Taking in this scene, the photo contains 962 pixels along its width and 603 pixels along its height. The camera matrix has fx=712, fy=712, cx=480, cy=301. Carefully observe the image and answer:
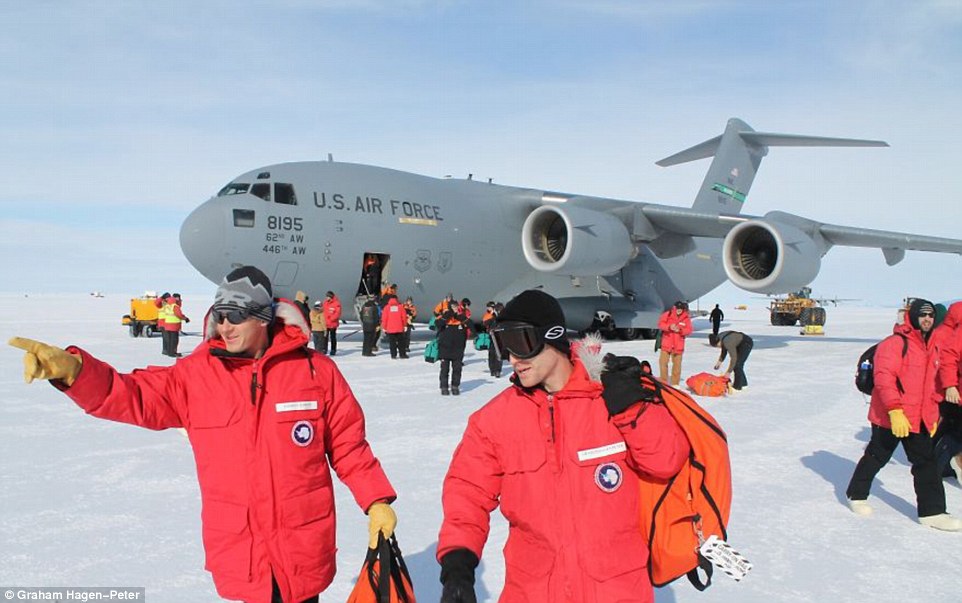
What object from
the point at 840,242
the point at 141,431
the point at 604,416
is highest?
the point at 840,242

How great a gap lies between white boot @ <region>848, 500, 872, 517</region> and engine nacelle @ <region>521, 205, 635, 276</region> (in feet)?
32.3

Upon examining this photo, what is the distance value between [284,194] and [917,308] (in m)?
11.0

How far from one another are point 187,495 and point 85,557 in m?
1.16

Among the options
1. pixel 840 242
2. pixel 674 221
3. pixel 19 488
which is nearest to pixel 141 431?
pixel 19 488

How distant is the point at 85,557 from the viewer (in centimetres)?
375

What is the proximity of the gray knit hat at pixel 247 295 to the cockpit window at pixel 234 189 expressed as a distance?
11262mm

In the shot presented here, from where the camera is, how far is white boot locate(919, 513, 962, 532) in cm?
438

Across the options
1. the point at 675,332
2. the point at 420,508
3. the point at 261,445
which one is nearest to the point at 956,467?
the point at 420,508

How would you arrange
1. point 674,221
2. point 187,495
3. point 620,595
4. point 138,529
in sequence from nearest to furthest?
point 620,595, point 138,529, point 187,495, point 674,221

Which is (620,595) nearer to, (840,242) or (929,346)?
(929,346)

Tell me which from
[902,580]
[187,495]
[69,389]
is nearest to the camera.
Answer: [69,389]

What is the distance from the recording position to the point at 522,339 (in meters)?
2.14

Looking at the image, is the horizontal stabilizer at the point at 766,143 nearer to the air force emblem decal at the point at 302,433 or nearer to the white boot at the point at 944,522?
the white boot at the point at 944,522

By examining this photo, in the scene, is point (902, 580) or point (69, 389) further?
point (902, 580)
